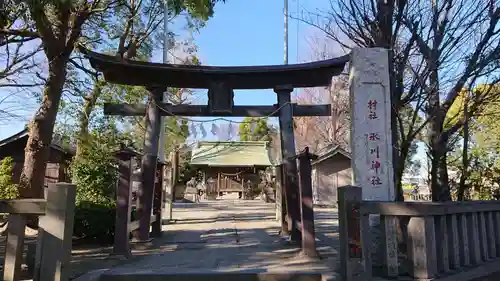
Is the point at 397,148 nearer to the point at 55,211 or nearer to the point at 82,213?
the point at 55,211

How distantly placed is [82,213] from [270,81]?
4.85m

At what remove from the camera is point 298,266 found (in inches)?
229

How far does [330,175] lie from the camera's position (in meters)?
22.7

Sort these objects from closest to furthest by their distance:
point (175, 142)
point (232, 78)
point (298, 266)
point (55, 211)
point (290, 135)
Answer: point (55, 211), point (298, 266), point (290, 135), point (232, 78), point (175, 142)

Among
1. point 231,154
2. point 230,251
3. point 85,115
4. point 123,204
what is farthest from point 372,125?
point 231,154

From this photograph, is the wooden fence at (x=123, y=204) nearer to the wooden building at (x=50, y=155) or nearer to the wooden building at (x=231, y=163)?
the wooden building at (x=50, y=155)

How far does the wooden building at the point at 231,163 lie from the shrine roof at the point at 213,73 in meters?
15.7

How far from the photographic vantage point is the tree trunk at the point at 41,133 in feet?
31.0

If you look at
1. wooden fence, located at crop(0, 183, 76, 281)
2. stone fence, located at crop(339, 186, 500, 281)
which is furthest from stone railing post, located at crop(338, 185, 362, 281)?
wooden fence, located at crop(0, 183, 76, 281)

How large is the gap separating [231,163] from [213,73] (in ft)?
54.7

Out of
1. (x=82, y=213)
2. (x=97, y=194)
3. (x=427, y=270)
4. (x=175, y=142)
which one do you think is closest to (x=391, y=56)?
(x=427, y=270)

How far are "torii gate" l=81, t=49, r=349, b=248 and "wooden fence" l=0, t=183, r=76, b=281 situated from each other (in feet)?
12.9

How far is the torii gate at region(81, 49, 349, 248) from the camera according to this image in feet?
26.0

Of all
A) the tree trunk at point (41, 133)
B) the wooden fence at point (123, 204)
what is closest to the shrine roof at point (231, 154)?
the tree trunk at point (41, 133)
